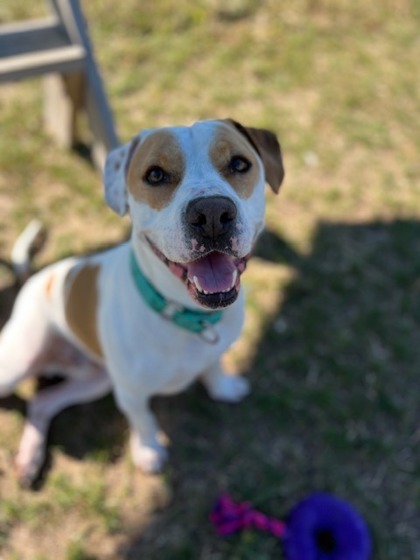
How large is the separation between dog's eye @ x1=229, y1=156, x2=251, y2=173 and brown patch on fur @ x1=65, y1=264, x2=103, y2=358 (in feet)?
3.30

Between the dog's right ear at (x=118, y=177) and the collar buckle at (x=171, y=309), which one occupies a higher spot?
the dog's right ear at (x=118, y=177)

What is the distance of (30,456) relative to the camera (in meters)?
3.40

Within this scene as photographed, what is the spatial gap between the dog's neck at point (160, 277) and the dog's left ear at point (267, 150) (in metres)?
0.67

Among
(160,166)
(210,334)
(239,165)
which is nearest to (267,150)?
(239,165)

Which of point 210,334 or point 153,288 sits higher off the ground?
point 153,288

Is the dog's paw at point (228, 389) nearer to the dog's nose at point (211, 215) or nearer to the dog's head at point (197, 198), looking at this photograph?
the dog's head at point (197, 198)

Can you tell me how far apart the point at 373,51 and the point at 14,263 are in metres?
4.55

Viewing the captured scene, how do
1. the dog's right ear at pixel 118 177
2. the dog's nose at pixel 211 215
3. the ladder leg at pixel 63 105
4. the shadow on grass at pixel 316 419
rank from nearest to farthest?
the dog's nose at pixel 211 215, the dog's right ear at pixel 118 177, the shadow on grass at pixel 316 419, the ladder leg at pixel 63 105

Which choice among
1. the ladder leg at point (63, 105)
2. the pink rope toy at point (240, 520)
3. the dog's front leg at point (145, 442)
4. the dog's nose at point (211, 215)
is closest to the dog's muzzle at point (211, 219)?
the dog's nose at point (211, 215)

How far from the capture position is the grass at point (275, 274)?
3365mm

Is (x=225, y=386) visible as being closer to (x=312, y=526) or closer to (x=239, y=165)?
(x=312, y=526)

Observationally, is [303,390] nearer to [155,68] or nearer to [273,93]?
[273,93]

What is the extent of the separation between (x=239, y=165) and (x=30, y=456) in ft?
7.49

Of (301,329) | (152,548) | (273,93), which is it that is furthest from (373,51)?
(152,548)
